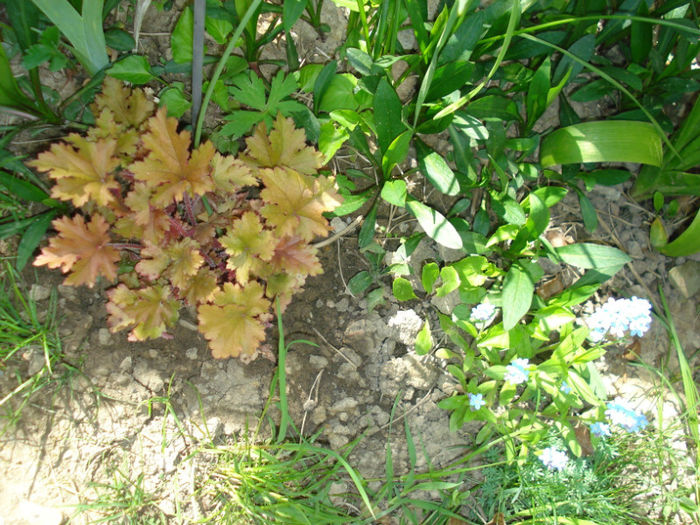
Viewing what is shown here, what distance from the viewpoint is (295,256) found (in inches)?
59.2

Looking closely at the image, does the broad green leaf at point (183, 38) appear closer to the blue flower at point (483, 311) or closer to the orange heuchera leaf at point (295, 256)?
the orange heuchera leaf at point (295, 256)

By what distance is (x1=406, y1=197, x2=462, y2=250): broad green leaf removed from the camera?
1.69 metres

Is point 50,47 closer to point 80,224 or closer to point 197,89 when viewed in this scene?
point 197,89

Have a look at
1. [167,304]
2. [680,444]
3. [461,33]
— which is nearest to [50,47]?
[167,304]

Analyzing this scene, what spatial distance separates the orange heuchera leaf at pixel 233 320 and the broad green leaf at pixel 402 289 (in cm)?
49

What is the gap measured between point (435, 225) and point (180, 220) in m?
0.80

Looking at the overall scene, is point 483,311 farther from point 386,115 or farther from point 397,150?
point 386,115

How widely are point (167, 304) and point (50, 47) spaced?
78 cm

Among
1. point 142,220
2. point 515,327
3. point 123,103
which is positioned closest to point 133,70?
point 123,103

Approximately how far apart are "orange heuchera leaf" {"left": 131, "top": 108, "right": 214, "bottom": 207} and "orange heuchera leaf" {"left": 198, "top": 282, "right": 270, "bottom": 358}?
28cm

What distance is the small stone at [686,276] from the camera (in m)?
2.10

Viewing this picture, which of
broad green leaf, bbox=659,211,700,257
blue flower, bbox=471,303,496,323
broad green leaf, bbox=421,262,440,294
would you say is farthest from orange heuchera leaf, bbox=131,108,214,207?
broad green leaf, bbox=659,211,700,257

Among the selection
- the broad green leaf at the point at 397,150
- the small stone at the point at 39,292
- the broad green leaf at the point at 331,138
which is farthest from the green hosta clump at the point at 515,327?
the small stone at the point at 39,292

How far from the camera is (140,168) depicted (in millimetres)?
1358
